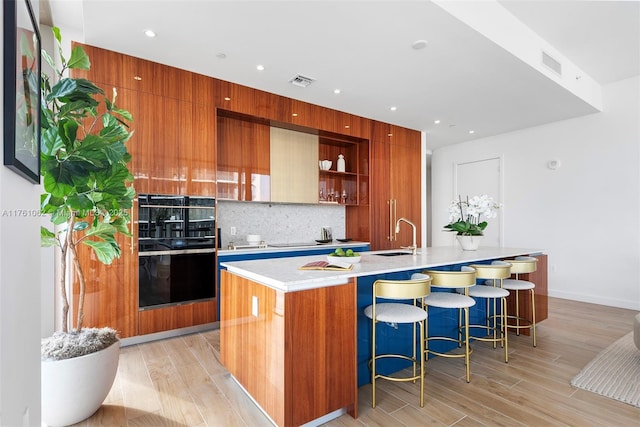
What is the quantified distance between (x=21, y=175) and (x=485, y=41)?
130 inches

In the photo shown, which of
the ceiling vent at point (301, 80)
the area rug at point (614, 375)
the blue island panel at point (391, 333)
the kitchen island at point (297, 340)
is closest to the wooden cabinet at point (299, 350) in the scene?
the kitchen island at point (297, 340)

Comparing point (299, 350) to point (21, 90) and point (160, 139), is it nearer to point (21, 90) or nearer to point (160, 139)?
point (21, 90)

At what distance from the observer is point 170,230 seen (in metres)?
3.26

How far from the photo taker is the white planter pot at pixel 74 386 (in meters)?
1.73

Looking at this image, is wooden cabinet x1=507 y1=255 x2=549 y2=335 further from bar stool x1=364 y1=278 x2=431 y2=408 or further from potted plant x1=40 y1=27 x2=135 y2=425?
potted plant x1=40 y1=27 x2=135 y2=425

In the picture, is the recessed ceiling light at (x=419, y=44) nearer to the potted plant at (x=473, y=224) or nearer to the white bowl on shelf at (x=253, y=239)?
the potted plant at (x=473, y=224)

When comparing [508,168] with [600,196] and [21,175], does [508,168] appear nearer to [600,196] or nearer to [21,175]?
[600,196]

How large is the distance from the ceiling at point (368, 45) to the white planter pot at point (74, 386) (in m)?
2.43

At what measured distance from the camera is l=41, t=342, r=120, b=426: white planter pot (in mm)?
1732

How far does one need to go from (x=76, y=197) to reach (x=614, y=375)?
3881 mm

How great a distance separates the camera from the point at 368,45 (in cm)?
292

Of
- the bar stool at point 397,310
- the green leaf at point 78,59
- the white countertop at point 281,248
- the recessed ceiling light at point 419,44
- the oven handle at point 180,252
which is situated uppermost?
the recessed ceiling light at point 419,44

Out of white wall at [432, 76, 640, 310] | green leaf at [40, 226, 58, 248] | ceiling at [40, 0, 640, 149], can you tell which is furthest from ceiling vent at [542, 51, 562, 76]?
green leaf at [40, 226, 58, 248]

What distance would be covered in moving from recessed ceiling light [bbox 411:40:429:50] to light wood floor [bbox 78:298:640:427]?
278 centimetres
